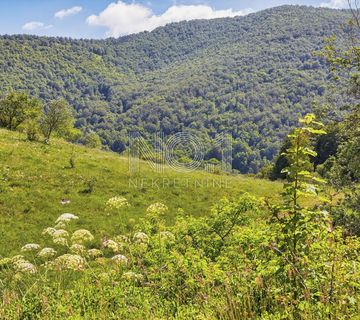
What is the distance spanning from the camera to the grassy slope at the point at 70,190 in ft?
69.2

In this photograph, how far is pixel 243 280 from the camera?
23.6ft

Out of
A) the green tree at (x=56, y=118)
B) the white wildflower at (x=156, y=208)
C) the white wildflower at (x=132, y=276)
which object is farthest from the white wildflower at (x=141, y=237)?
the green tree at (x=56, y=118)

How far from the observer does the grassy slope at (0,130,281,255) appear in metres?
21.1

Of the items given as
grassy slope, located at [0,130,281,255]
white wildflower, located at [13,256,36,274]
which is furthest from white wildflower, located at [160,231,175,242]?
grassy slope, located at [0,130,281,255]

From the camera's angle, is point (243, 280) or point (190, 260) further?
point (190, 260)

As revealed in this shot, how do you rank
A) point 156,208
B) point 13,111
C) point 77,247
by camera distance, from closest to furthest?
point 77,247, point 156,208, point 13,111

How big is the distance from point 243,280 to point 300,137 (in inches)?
107

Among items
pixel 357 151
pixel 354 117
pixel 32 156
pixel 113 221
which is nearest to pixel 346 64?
pixel 354 117

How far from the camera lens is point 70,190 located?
83.7 feet

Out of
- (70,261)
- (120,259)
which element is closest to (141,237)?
(120,259)

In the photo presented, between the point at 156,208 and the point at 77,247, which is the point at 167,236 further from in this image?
the point at 77,247

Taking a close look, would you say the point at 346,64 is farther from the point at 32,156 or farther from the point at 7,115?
the point at 7,115

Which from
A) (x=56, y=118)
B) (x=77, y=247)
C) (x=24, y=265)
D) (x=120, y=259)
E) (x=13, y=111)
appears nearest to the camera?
(x=24, y=265)

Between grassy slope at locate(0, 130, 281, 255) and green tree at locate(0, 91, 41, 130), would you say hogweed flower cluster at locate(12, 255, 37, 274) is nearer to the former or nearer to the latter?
grassy slope at locate(0, 130, 281, 255)
